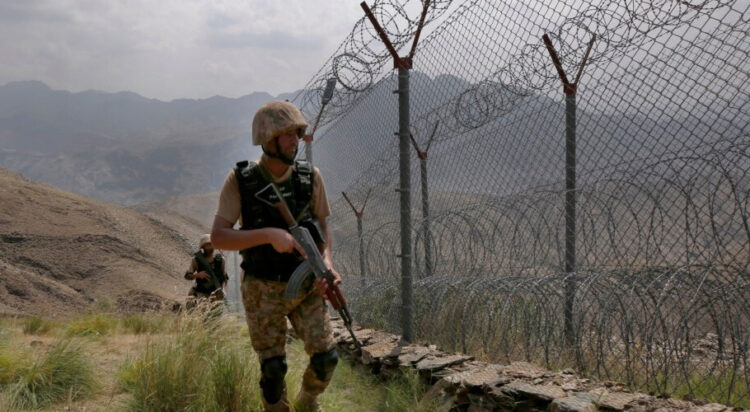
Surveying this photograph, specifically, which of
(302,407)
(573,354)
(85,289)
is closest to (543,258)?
(573,354)

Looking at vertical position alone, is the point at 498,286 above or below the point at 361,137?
below

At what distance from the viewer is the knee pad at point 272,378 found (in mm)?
3252

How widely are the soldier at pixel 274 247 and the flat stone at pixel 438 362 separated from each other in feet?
3.05

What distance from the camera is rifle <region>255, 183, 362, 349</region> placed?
10.1ft

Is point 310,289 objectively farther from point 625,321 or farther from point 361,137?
point 361,137

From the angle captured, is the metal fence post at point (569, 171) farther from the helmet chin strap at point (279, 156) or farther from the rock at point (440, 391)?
the helmet chin strap at point (279, 156)

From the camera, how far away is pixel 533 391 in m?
3.30

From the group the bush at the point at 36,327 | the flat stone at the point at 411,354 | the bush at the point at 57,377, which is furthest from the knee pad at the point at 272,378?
the bush at the point at 36,327

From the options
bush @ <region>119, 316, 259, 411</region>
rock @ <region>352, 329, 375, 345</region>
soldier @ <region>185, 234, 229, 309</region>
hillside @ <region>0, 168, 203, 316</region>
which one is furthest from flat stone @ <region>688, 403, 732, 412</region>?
hillside @ <region>0, 168, 203, 316</region>

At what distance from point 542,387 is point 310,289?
1.24 m

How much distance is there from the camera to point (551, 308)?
4.06m

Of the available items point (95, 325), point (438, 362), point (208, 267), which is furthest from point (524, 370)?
point (95, 325)

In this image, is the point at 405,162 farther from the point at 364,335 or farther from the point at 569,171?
the point at 364,335

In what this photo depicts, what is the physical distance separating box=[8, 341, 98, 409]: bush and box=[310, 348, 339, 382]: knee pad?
5.71 feet
